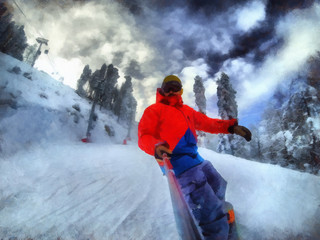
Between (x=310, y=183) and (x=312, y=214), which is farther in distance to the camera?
(x=310, y=183)

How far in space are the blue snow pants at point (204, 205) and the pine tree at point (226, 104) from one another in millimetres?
23214

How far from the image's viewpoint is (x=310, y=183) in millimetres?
3213

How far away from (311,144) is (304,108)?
16.9 feet

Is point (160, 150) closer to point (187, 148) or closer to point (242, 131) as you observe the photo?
point (187, 148)

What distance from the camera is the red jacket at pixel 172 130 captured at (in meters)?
2.01

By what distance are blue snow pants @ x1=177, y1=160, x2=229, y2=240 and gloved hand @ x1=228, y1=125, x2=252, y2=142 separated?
0.89m

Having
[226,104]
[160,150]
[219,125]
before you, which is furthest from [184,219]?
[226,104]

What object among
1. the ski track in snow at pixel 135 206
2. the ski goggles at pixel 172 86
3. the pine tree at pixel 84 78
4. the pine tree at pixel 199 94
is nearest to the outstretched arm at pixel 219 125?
the ski goggles at pixel 172 86

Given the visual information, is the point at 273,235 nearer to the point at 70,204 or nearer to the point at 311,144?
the point at 70,204

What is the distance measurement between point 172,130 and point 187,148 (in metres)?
0.32

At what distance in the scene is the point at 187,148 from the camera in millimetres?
2111

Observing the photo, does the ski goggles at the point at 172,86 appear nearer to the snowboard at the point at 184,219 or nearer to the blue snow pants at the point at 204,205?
the blue snow pants at the point at 204,205

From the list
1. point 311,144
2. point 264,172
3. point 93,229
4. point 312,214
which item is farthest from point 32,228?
point 311,144

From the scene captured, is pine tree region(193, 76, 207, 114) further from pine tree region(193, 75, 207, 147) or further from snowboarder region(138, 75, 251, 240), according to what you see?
snowboarder region(138, 75, 251, 240)
